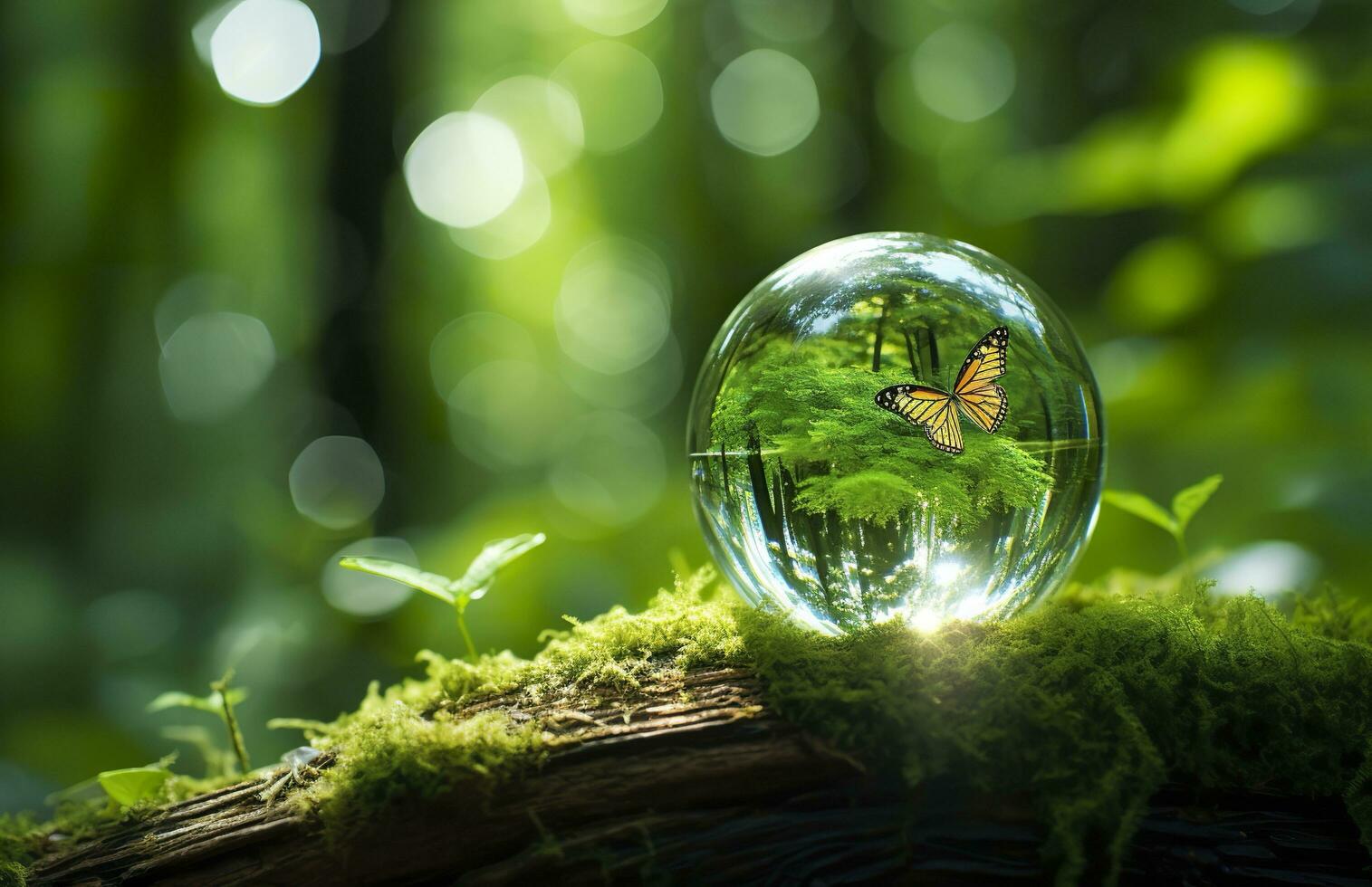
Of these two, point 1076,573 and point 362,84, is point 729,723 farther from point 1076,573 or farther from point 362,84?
point 362,84

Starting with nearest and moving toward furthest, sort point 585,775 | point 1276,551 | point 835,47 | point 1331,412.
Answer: point 585,775 → point 1276,551 → point 1331,412 → point 835,47

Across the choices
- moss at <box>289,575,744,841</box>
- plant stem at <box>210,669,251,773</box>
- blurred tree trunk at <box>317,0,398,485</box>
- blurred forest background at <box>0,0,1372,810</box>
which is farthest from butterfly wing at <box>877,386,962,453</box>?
blurred tree trunk at <box>317,0,398,485</box>

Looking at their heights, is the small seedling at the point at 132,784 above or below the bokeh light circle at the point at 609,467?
below

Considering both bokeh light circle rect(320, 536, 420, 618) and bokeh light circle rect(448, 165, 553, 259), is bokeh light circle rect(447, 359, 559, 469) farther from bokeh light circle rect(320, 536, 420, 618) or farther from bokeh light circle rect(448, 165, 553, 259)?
bokeh light circle rect(320, 536, 420, 618)

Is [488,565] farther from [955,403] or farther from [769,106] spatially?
[769,106]

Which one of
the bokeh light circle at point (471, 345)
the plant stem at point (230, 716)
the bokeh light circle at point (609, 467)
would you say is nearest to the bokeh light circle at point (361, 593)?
the bokeh light circle at point (609, 467)

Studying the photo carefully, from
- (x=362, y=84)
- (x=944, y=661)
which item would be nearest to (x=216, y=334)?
(x=362, y=84)

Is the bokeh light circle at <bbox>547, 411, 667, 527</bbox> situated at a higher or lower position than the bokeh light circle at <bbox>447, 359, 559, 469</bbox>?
lower

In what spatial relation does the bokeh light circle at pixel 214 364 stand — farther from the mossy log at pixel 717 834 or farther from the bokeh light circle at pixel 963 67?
the bokeh light circle at pixel 963 67
